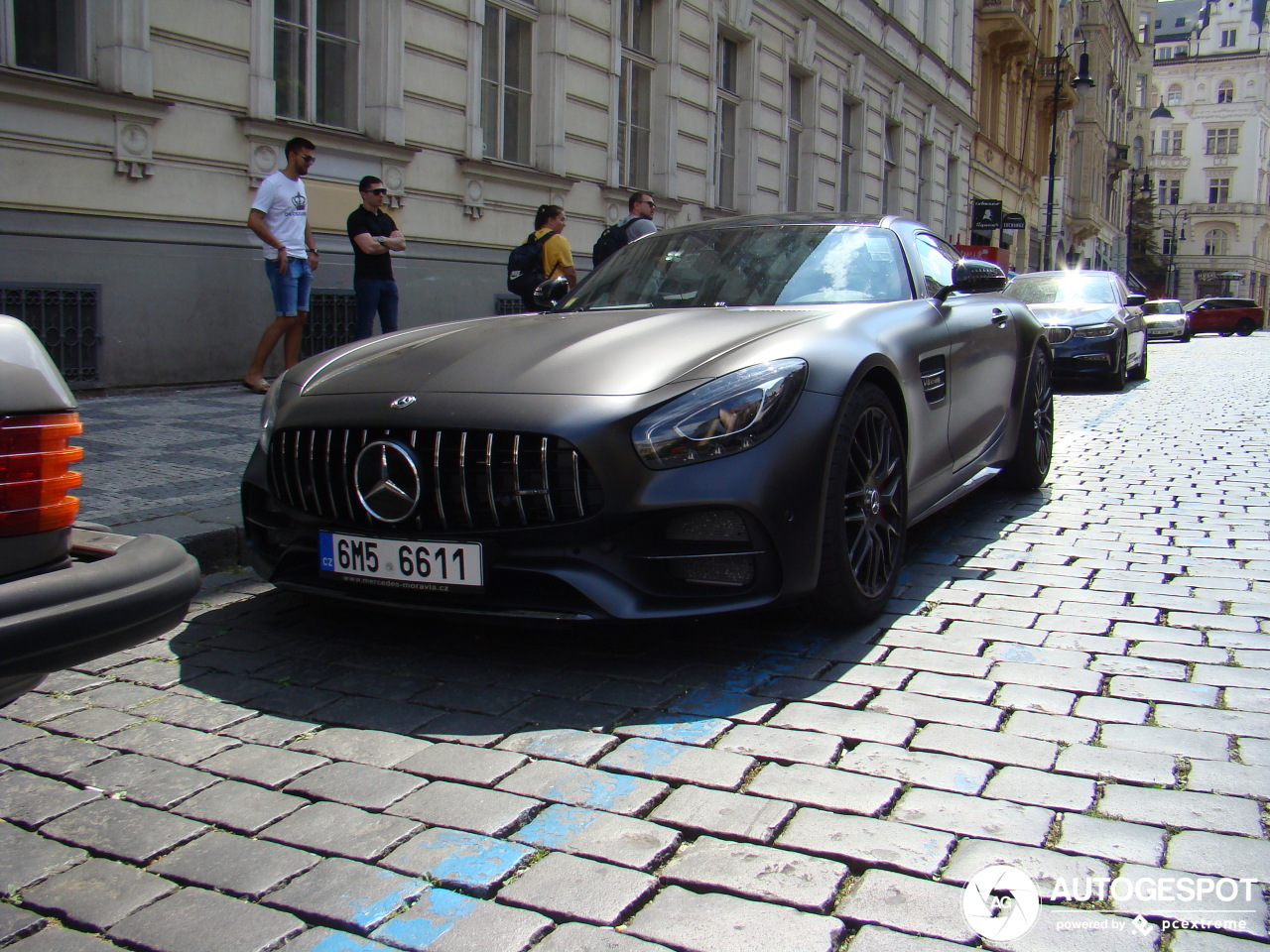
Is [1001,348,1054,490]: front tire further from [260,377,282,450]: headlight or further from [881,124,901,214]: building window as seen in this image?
[881,124,901,214]: building window

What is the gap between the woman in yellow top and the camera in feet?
31.3

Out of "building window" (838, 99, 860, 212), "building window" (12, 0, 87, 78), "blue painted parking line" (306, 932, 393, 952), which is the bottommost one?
"blue painted parking line" (306, 932, 393, 952)

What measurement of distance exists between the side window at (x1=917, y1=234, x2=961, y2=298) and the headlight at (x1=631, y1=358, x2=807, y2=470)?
1.72m

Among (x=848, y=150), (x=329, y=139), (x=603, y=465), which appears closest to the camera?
(x=603, y=465)

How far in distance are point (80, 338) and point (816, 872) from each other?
7.66 meters

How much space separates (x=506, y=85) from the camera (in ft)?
42.5

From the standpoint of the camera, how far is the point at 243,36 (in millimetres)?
9430

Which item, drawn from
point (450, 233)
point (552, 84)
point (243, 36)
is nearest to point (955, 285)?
point (243, 36)

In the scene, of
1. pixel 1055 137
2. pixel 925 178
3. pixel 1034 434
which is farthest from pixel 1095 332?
pixel 1055 137

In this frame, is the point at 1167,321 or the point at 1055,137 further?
the point at 1167,321

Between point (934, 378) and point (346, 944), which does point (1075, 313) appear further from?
point (346, 944)

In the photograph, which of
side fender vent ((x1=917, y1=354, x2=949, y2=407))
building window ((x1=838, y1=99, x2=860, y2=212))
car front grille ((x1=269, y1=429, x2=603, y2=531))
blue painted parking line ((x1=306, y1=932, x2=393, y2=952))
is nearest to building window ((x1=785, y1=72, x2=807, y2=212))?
building window ((x1=838, y1=99, x2=860, y2=212))

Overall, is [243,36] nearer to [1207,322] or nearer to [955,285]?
[955,285]

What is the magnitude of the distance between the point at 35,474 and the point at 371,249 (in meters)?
7.71
